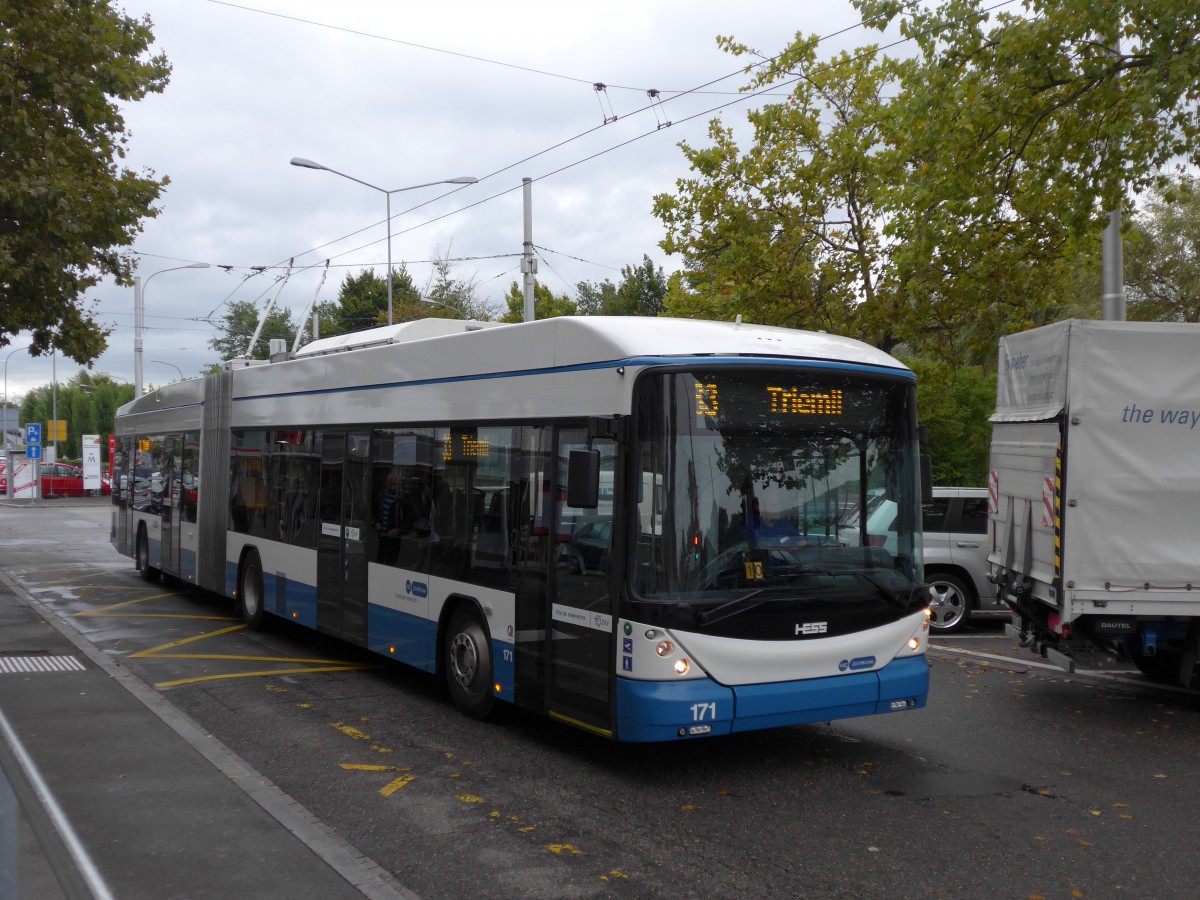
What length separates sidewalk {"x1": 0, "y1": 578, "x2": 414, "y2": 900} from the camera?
5.25 m

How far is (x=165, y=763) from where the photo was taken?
7.27 m

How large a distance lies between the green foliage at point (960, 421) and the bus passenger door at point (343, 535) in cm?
1220

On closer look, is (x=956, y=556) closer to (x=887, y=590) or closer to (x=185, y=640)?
(x=887, y=590)

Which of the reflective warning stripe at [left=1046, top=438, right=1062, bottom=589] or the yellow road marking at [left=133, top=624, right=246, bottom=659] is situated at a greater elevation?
the reflective warning stripe at [left=1046, top=438, right=1062, bottom=589]

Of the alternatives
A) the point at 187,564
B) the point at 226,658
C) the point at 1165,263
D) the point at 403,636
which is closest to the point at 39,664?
the point at 226,658

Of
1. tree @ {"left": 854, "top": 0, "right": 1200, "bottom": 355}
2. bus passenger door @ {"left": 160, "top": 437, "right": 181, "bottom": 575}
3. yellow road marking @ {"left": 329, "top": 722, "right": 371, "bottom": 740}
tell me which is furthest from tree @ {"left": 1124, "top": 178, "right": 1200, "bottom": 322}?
yellow road marking @ {"left": 329, "top": 722, "right": 371, "bottom": 740}

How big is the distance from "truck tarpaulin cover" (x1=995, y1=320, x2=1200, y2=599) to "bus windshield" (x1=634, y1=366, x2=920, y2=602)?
219 centimetres

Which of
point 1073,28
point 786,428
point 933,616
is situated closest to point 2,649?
point 786,428

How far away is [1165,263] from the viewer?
24.7 meters

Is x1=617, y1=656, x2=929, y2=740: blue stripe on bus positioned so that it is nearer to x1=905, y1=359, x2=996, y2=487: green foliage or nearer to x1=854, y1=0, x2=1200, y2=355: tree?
x1=854, y1=0, x2=1200, y2=355: tree

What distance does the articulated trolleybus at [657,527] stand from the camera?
677cm

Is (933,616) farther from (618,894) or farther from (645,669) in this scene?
(618,894)

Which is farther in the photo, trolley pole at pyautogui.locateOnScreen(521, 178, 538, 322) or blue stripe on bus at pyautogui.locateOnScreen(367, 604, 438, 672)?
trolley pole at pyautogui.locateOnScreen(521, 178, 538, 322)

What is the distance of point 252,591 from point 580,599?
Result: 23.3ft
